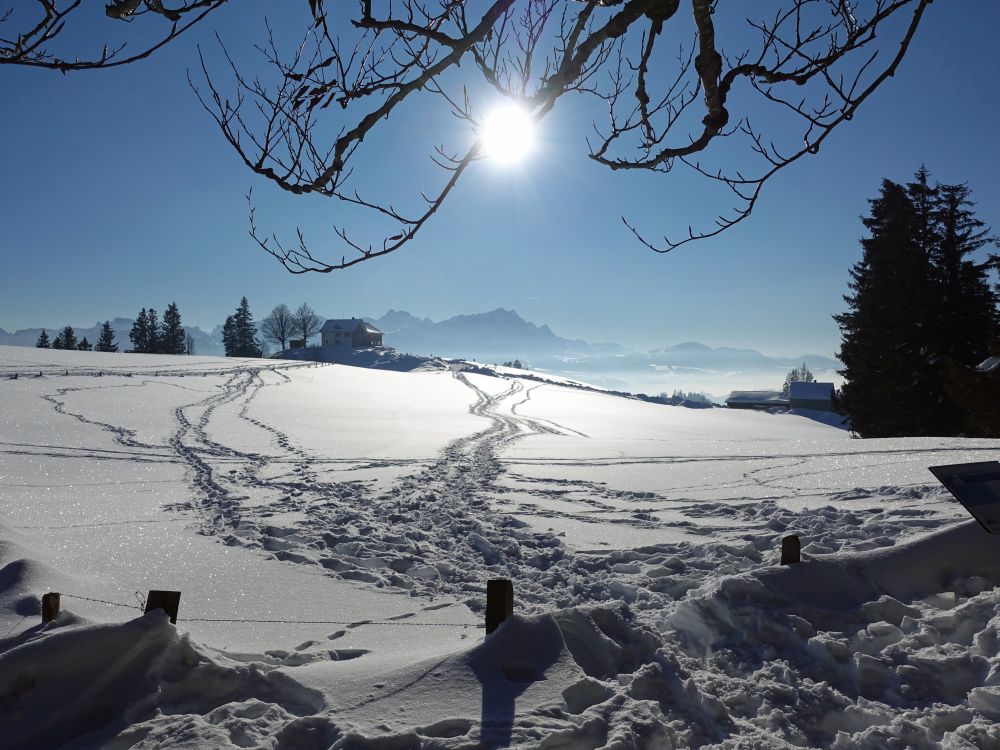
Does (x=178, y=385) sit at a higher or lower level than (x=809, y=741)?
higher

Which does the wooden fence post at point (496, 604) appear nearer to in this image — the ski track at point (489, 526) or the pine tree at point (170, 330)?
the ski track at point (489, 526)

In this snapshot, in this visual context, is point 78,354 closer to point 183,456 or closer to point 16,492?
point 183,456

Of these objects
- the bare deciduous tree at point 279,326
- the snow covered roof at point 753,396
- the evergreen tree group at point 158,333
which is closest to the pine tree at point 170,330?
the evergreen tree group at point 158,333

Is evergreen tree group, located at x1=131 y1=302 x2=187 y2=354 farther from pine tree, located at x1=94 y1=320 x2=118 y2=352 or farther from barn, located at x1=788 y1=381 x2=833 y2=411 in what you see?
barn, located at x1=788 y1=381 x2=833 y2=411

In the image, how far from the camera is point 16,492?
7078 millimetres

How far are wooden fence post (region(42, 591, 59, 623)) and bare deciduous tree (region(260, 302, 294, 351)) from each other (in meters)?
77.2

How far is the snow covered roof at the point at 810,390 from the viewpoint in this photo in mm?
51000

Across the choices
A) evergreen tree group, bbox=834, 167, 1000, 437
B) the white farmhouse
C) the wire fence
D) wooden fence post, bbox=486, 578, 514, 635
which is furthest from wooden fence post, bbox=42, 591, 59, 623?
the white farmhouse

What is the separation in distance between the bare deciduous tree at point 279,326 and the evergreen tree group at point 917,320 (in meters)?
69.6

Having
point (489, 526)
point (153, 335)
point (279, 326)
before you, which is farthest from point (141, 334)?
point (489, 526)

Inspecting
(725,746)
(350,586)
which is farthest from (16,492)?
(725,746)

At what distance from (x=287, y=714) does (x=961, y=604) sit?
14.0 feet

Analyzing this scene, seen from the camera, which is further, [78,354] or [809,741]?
[78,354]

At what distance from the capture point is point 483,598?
15.0 ft
